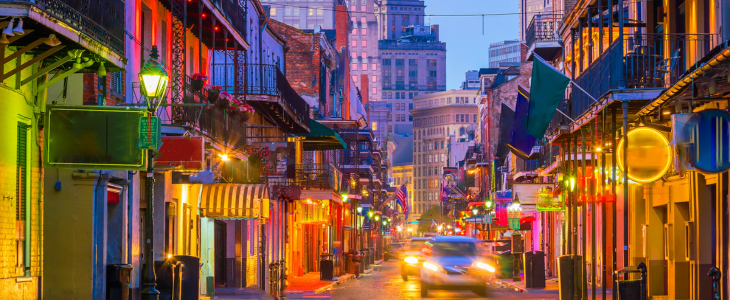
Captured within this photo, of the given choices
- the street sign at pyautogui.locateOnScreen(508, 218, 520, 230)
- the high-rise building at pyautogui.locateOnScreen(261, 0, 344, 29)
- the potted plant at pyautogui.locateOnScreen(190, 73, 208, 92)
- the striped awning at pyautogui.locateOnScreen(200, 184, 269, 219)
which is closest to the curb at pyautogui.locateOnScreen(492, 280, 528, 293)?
the striped awning at pyautogui.locateOnScreen(200, 184, 269, 219)

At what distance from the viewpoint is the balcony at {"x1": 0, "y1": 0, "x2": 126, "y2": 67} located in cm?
1038

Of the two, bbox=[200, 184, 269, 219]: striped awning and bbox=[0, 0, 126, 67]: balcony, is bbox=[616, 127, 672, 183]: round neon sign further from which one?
bbox=[200, 184, 269, 219]: striped awning

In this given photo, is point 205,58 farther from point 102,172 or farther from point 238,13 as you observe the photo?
point 102,172

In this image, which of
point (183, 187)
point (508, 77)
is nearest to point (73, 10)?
point (183, 187)

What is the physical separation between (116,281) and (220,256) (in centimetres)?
1411

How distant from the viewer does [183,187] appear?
76.8ft

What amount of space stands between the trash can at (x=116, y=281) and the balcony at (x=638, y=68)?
916 centimetres

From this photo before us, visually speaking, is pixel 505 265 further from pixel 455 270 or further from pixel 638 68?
pixel 638 68

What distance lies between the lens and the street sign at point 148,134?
46.0 feet

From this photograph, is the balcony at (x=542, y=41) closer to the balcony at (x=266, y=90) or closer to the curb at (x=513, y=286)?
the curb at (x=513, y=286)

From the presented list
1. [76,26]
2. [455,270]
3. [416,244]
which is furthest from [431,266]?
[76,26]

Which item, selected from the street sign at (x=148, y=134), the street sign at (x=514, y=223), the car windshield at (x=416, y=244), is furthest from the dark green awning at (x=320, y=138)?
the street sign at (x=148, y=134)

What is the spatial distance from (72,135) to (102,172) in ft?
8.65

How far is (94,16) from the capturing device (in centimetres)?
1278
